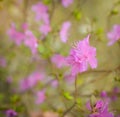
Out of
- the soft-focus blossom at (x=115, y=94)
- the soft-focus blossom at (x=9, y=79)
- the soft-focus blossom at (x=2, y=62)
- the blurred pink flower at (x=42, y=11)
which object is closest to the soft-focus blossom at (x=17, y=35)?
the blurred pink flower at (x=42, y=11)

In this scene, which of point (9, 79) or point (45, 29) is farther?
point (9, 79)

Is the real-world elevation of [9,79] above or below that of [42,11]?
below

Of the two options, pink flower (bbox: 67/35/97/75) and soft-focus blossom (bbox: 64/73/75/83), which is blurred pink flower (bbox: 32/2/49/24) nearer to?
soft-focus blossom (bbox: 64/73/75/83)

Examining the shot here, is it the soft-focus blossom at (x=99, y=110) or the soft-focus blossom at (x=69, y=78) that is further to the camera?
the soft-focus blossom at (x=69, y=78)

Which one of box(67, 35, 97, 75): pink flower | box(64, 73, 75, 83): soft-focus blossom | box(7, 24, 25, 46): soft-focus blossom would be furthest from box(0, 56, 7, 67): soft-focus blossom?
box(67, 35, 97, 75): pink flower

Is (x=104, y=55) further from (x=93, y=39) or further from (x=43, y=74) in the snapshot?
(x=93, y=39)

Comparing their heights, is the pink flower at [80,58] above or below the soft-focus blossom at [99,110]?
above

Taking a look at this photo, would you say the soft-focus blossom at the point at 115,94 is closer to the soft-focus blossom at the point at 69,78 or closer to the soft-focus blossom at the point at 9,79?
the soft-focus blossom at the point at 69,78

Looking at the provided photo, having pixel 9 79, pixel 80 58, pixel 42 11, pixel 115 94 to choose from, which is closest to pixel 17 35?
pixel 42 11

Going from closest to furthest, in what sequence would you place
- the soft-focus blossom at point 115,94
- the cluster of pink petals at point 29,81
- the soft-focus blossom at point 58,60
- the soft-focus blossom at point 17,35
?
the soft-focus blossom at point 115,94, the soft-focus blossom at point 58,60, the soft-focus blossom at point 17,35, the cluster of pink petals at point 29,81

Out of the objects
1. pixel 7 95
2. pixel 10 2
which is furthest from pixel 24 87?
pixel 10 2

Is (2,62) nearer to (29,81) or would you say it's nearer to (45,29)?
(29,81)
